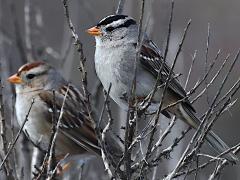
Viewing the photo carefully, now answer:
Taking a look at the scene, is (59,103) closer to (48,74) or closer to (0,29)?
(48,74)

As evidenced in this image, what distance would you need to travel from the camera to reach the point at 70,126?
6.82m

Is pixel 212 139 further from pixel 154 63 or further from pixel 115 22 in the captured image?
pixel 115 22

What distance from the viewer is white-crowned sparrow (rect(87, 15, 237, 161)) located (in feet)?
18.7

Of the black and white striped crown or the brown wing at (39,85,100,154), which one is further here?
the brown wing at (39,85,100,154)

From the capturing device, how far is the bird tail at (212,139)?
5.07m

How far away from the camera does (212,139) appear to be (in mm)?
5570

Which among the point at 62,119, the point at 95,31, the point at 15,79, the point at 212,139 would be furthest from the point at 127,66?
the point at 15,79

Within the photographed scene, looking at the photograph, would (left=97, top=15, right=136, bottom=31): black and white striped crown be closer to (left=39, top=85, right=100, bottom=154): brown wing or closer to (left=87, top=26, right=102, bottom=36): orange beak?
(left=87, top=26, right=102, bottom=36): orange beak

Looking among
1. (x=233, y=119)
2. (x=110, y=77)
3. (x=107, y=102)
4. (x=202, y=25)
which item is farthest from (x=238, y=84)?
(x=202, y=25)

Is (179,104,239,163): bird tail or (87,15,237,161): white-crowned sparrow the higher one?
(87,15,237,161): white-crowned sparrow

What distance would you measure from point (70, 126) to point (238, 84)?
2732mm

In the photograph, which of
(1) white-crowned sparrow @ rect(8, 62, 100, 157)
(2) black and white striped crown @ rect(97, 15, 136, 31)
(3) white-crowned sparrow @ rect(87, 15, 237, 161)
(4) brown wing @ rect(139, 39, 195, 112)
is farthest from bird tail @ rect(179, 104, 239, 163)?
(1) white-crowned sparrow @ rect(8, 62, 100, 157)

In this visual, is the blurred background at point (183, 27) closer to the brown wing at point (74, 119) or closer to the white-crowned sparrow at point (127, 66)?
the brown wing at point (74, 119)

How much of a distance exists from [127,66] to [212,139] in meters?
0.85
